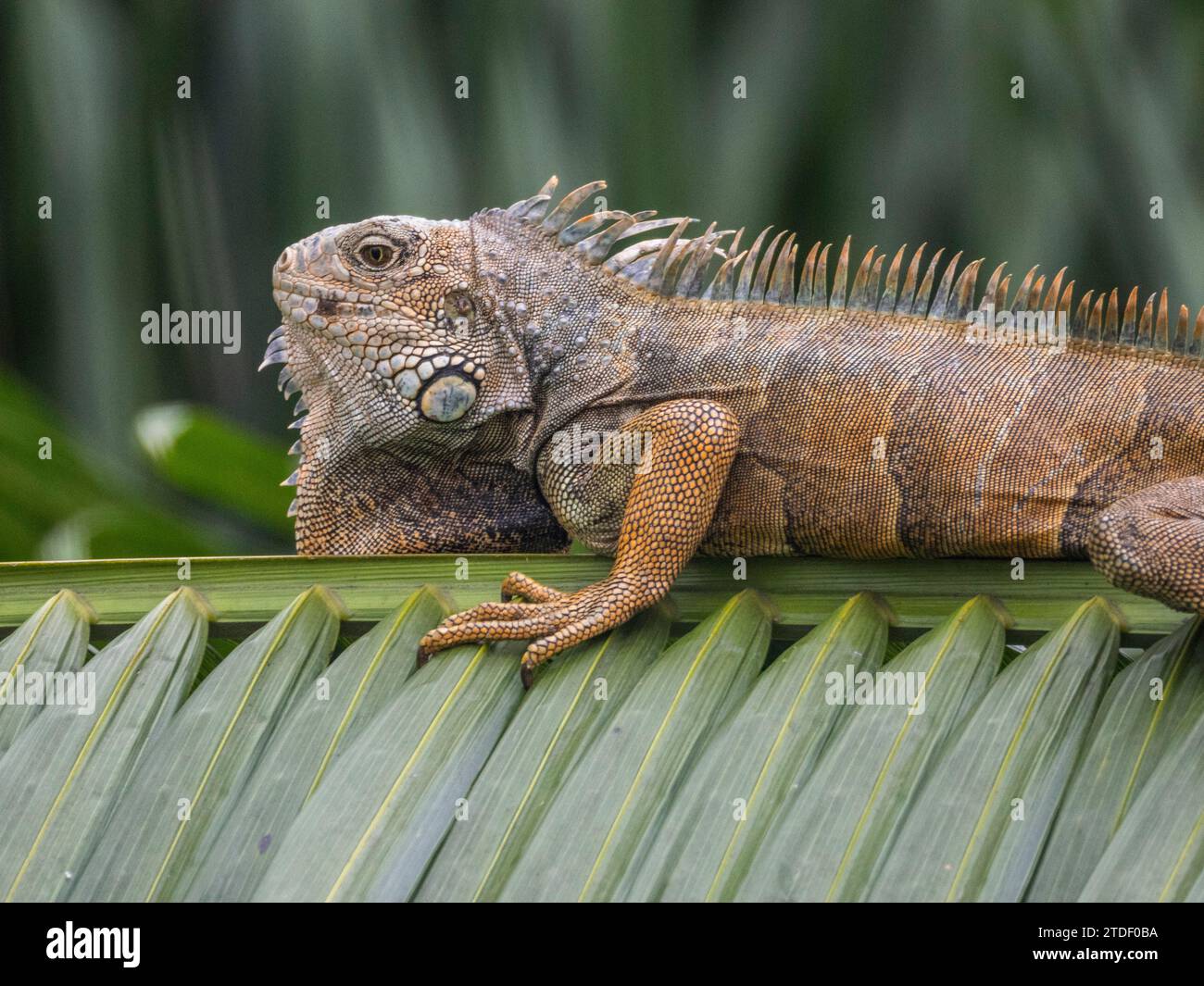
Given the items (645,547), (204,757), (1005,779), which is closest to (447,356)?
(645,547)

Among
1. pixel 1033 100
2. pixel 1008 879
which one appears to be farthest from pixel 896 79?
pixel 1008 879

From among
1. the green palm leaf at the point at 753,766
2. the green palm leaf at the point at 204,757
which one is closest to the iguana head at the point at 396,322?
the green palm leaf at the point at 204,757

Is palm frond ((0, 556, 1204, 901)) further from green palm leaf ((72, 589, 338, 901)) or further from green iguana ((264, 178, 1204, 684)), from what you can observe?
green iguana ((264, 178, 1204, 684))

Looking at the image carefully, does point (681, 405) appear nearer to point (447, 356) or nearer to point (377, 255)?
point (447, 356)

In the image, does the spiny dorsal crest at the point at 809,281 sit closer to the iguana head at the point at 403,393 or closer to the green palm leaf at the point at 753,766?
the iguana head at the point at 403,393

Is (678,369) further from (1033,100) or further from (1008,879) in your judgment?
(1033,100)

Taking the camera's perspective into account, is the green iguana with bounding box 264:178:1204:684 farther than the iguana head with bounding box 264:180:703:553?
No

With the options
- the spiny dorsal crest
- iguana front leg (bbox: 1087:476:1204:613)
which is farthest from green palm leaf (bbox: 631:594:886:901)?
the spiny dorsal crest
